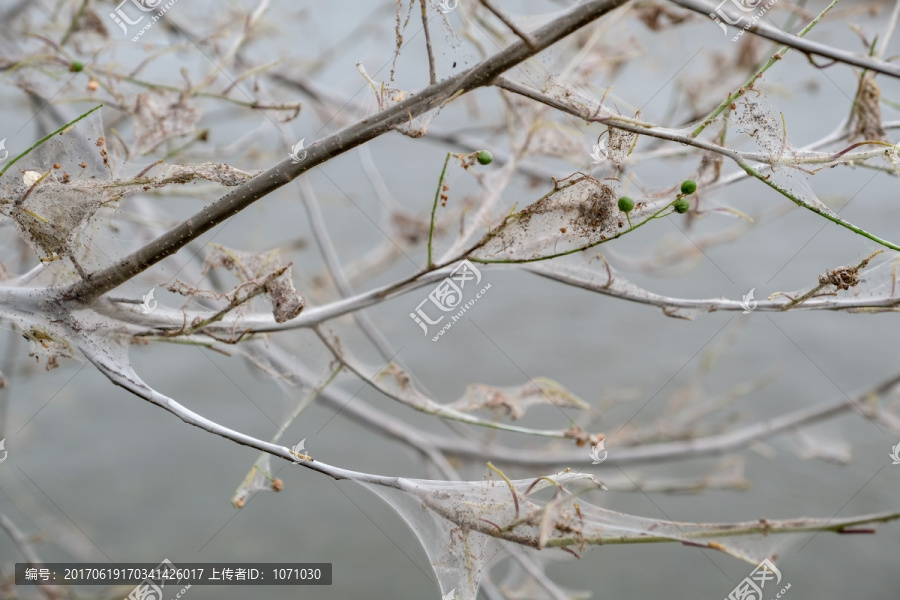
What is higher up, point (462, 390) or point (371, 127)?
point (462, 390)

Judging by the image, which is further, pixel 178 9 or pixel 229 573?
pixel 229 573

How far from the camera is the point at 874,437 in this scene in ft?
10.8

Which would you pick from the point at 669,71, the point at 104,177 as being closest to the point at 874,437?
the point at 669,71

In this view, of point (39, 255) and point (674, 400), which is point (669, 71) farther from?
point (39, 255)

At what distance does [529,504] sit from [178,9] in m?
2.11

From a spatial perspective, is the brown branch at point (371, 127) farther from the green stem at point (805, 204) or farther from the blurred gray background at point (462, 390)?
the blurred gray background at point (462, 390)

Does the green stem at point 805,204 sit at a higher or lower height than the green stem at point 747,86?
lower

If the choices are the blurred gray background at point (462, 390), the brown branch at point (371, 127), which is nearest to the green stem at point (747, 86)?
the brown branch at point (371, 127)

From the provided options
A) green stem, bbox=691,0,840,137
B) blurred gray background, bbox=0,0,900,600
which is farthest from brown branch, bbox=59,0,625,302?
blurred gray background, bbox=0,0,900,600

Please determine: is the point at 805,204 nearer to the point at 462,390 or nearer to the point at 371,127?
the point at 371,127

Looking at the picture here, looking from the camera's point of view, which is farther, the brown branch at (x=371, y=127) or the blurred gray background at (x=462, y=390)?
the blurred gray background at (x=462, y=390)

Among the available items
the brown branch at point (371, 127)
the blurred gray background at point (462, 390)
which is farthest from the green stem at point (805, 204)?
the blurred gray background at point (462, 390)

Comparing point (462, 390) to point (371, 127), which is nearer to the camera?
point (371, 127)

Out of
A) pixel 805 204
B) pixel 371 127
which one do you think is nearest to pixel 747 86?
pixel 805 204
